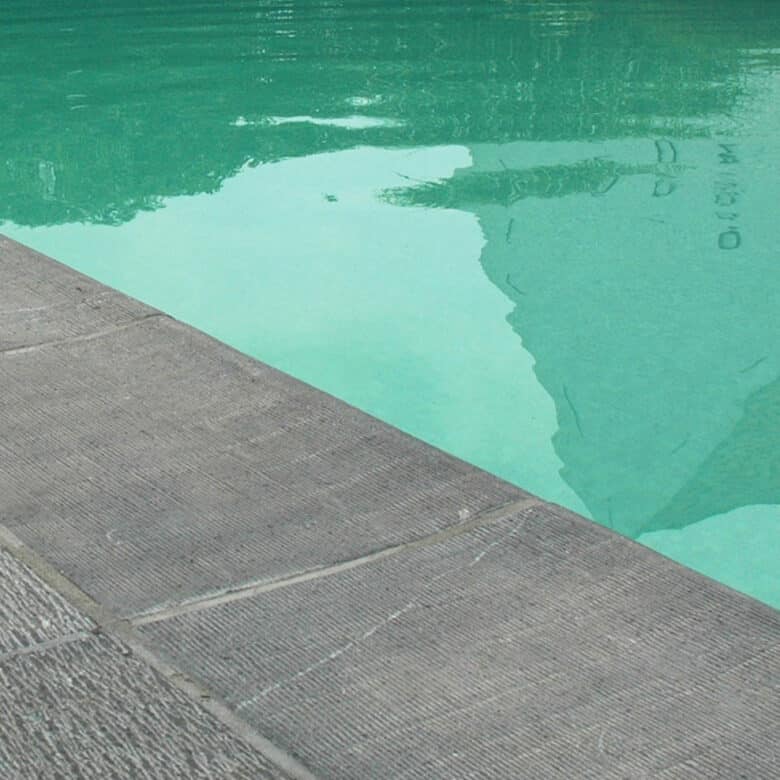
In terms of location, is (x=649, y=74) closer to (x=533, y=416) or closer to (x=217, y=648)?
(x=533, y=416)

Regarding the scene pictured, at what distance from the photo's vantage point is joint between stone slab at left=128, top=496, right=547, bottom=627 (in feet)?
8.11

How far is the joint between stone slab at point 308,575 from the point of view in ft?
8.11

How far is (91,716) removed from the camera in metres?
2.14

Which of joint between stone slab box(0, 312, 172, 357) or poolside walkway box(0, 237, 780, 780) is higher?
joint between stone slab box(0, 312, 172, 357)

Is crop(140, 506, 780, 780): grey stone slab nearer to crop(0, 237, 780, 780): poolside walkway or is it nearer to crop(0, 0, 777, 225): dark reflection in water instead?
crop(0, 237, 780, 780): poolside walkway

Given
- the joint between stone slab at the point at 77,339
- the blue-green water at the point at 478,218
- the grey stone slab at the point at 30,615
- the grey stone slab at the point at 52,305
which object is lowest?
the blue-green water at the point at 478,218

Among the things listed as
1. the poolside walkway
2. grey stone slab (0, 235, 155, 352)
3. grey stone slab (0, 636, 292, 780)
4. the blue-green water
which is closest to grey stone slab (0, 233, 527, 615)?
the poolside walkway

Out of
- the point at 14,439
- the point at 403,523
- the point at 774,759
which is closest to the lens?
the point at 774,759

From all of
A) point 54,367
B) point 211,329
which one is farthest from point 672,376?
point 54,367

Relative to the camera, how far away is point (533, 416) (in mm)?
4871

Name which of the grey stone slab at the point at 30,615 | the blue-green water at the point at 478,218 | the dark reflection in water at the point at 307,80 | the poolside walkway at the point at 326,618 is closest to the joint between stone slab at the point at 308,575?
the poolside walkway at the point at 326,618

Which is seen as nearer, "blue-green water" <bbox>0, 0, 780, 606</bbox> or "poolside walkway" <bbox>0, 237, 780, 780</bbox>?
"poolside walkway" <bbox>0, 237, 780, 780</bbox>

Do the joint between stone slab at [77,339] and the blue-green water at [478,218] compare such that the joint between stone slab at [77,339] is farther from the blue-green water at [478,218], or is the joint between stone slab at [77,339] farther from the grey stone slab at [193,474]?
the blue-green water at [478,218]

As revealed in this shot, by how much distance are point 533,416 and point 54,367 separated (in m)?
1.83
